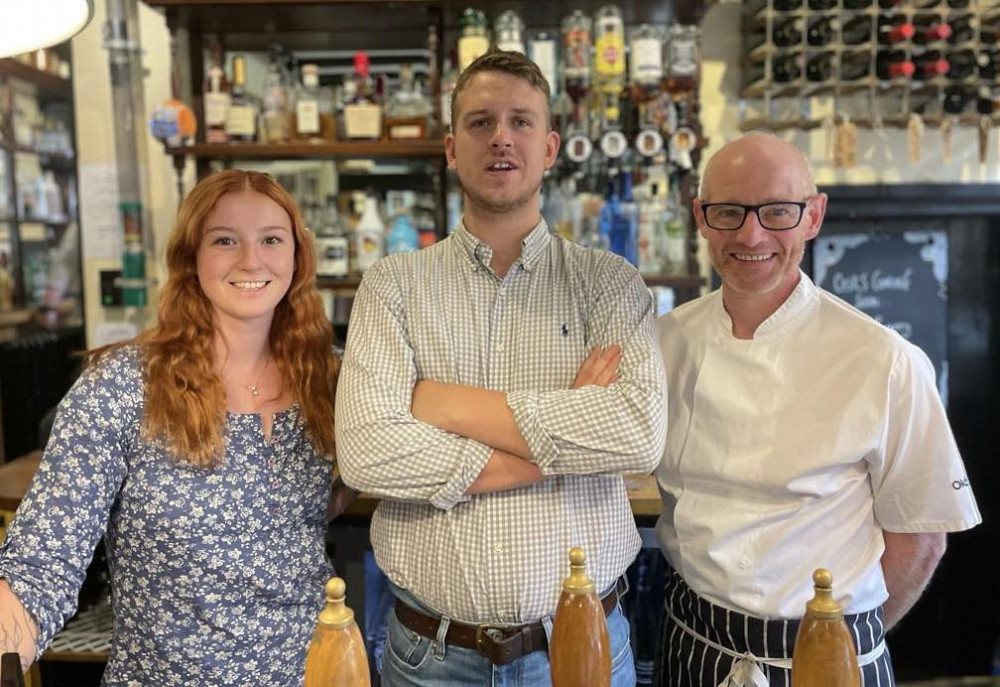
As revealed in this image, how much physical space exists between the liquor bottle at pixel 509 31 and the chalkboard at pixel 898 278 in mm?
1293

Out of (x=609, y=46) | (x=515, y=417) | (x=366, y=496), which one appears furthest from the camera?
(x=609, y=46)

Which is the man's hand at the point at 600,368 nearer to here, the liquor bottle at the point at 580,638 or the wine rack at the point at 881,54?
the liquor bottle at the point at 580,638

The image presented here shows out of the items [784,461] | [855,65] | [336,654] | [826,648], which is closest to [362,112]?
[855,65]

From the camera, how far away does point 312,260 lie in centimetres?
167

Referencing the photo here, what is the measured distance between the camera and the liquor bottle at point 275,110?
2.98 metres

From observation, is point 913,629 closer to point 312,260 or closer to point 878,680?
point 878,680

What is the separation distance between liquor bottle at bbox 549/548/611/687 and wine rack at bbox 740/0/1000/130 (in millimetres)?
2419

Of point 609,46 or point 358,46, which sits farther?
point 358,46

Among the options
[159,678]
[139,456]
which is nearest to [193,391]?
[139,456]

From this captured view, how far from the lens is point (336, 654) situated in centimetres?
84

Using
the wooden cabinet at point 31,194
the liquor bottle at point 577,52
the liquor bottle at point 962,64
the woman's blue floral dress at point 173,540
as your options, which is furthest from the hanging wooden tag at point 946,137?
the wooden cabinet at point 31,194

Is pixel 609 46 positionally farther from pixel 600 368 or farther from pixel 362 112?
pixel 600 368

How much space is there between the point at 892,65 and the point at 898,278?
0.75 metres

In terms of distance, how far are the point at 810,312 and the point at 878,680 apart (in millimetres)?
633
